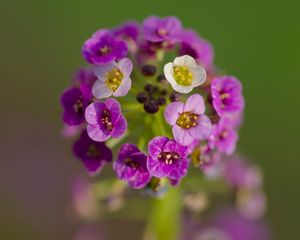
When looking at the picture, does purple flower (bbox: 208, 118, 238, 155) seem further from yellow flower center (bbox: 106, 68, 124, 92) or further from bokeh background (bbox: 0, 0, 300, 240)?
bokeh background (bbox: 0, 0, 300, 240)

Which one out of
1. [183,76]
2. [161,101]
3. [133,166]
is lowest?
[133,166]

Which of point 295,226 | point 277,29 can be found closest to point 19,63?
point 277,29

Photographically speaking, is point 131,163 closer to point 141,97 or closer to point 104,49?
point 141,97

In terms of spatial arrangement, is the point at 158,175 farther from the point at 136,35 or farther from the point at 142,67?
the point at 136,35

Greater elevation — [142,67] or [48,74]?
[48,74]

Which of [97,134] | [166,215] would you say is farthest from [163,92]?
[166,215]

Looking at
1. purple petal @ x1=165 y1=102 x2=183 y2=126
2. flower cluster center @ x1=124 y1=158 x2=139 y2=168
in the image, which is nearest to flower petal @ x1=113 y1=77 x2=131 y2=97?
purple petal @ x1=165 y1=102 x2=183 y2=126

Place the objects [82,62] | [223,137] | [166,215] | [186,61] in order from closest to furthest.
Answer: [186,61] → [223,137] → [166,215] → [82,62]
